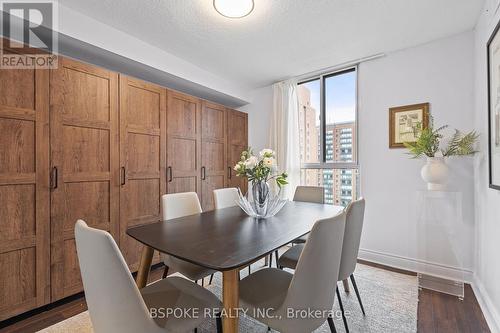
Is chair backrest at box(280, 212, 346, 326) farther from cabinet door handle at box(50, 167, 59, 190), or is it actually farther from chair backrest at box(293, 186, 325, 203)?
cabinet door handle at box(50, 167, 59, 190)

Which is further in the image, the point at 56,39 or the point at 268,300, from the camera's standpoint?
the point at 56,39

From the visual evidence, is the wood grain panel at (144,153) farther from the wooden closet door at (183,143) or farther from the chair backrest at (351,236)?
the chair backrest at (351,236)

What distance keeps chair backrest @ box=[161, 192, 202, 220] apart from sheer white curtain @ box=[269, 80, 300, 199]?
5.69ft

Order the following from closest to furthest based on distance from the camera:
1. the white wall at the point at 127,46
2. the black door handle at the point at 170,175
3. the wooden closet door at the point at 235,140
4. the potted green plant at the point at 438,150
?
the white wall at the point at 127,46
the potted green plant at the point at 438,150
the black door handle at the point at 170,175
the wooden closet door at the point at 235,140

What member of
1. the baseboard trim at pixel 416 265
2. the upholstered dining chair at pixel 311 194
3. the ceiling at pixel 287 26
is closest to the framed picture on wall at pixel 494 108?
the ceiling at pixel 287 26

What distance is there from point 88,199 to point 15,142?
0.69 m

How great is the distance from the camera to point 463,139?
2.22 meters

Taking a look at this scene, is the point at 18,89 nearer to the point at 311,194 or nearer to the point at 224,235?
the point at 224,235

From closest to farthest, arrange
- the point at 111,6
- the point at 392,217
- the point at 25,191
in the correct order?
the point at 25,191
the point at 111,6
the point at 392,217

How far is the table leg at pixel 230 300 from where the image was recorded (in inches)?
40.8

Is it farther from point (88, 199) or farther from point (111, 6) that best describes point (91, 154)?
point (111, 6)

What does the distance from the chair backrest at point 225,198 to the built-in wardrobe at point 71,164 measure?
2.26 ft

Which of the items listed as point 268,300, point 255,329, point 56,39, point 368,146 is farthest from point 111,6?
point 368,146

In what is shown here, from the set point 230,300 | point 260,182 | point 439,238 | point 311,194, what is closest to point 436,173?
point 439,238
